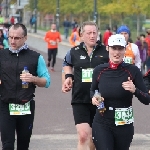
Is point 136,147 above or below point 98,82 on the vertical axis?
below

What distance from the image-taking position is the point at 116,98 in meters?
7.11

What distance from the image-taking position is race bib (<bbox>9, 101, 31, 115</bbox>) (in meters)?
7.66

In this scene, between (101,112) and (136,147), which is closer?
(101,112)

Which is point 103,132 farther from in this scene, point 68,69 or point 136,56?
point 136,56

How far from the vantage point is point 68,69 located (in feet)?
29.8

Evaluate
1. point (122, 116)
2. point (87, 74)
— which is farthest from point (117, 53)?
point (87, 74)

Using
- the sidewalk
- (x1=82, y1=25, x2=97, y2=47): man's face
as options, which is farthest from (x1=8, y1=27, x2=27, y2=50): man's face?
the sidewalk

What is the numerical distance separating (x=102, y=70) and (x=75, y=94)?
1.73 m

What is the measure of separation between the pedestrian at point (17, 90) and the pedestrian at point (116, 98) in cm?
90

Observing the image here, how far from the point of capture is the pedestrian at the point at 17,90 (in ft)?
25.2

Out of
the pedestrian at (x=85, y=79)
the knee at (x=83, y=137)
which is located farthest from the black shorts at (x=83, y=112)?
the knee at (x=83, y=137)

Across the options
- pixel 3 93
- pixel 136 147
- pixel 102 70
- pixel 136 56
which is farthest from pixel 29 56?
pixel 136 56

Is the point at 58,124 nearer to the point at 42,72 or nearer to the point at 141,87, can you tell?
the point at 42,72

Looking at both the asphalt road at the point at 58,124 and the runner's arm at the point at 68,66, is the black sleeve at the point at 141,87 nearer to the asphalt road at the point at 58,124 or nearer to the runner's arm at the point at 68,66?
the runner's arm at the point at 68,66
